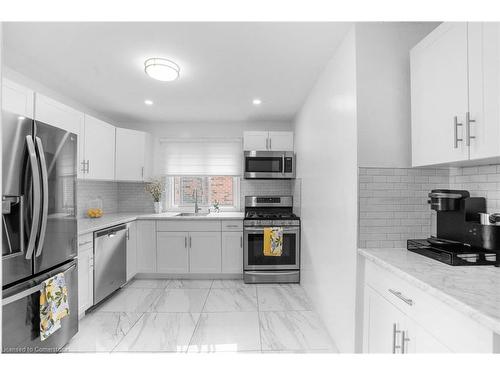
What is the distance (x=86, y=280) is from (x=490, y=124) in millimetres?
3024

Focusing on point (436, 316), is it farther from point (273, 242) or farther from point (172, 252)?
point (172, 252)

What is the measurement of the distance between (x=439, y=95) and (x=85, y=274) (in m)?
2.97

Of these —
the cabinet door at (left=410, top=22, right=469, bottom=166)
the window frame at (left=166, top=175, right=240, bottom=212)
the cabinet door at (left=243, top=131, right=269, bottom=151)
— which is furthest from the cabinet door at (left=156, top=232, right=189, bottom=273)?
the cabinet door at (left=410, top=22, right=469, bottom=166)

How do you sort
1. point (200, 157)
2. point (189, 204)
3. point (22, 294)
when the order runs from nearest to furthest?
point (22, 294) < point (200, 157) < point (189, 204)

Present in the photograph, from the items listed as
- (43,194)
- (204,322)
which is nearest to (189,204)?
(204,322)

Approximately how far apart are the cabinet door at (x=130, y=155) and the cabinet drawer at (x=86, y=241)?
3.64 feet

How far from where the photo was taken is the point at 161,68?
1966mm

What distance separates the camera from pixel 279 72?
87.0 inches

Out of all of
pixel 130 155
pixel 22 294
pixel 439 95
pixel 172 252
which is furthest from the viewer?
pixel 130 155

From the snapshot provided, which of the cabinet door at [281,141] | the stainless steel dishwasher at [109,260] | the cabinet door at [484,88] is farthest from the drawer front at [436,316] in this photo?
the stainless steel dishwasher at [109,260]

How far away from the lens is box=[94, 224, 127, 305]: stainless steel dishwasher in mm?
2389

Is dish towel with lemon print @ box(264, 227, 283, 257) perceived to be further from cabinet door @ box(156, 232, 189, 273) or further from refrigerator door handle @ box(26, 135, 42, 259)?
refrigerator door handle @ box(26, 135, 42, 259)

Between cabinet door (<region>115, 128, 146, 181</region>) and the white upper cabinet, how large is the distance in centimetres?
148
